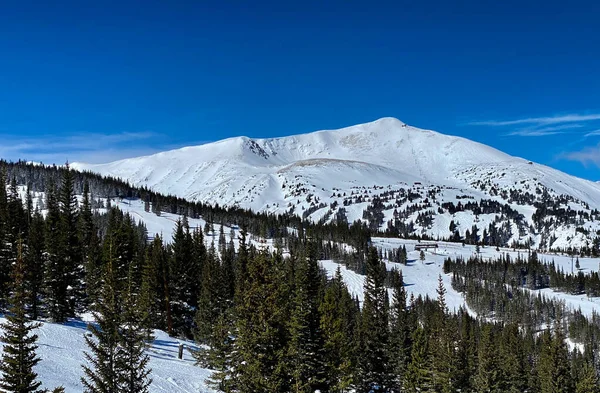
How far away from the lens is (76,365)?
3409 centimetres

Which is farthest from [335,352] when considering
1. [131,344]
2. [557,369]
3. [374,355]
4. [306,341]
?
[557,369]

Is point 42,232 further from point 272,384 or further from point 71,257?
point 272,384

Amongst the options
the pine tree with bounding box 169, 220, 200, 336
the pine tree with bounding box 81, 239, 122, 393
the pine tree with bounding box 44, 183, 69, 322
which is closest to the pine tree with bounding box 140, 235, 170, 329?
the pine tree with bounding box 169, 220, 200, 336

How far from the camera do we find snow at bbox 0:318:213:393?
3072 centimetres

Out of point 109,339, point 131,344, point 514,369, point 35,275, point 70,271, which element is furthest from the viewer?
point 514,369

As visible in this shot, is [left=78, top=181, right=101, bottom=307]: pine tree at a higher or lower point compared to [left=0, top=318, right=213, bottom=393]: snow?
higher

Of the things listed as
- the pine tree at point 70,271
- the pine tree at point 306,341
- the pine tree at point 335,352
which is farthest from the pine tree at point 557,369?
the pine tree at point 70,271

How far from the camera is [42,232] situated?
67.4m

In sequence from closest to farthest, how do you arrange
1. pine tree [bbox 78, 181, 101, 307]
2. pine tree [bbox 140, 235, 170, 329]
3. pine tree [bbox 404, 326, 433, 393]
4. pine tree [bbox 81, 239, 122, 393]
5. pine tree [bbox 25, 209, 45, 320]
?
pine tree [bbox 81, 239, 122, 393] < pine tree [bbox 25, 209, 45, 320] < pine tree [bbox 404, 326, 433, 393] < pine tree [bbox 78, 181, 101, 307] < pine tree [bbox 140, 235, 170, 329]

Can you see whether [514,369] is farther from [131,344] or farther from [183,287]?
[131,344]

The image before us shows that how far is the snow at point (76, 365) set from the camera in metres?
30.7

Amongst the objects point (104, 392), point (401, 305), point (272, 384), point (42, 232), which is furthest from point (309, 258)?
point (42, 232)

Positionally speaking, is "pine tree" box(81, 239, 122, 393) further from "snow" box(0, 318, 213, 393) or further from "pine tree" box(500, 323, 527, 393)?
"pine tree" box(500, 323, 527, 393)

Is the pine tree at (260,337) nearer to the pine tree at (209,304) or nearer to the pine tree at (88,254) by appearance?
the pine tree at (88,254)
